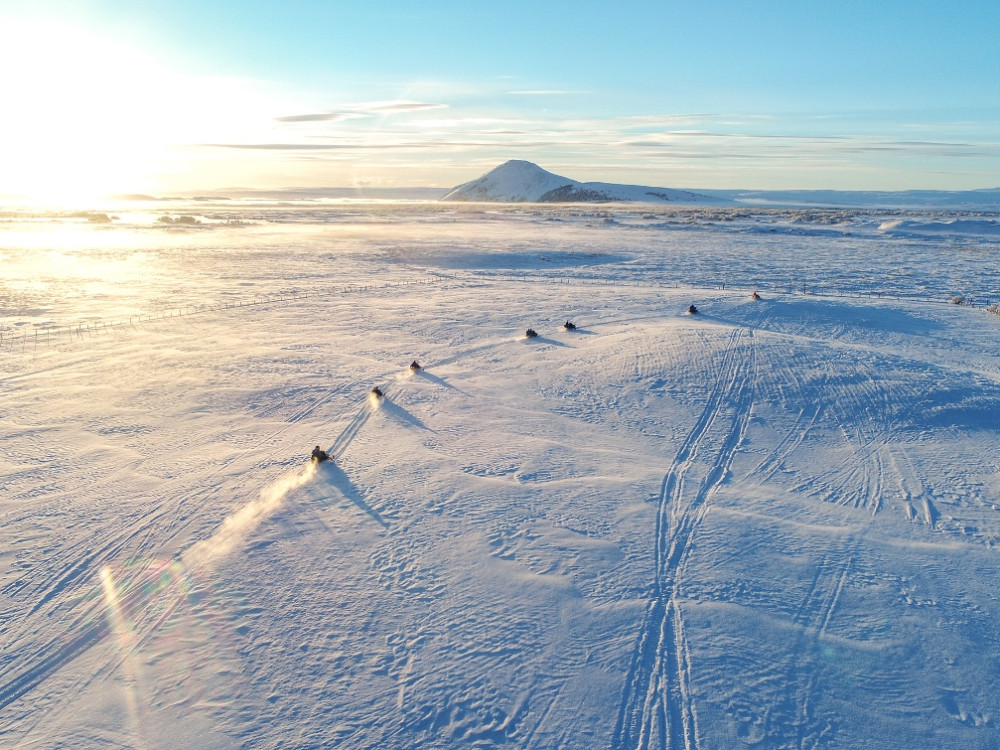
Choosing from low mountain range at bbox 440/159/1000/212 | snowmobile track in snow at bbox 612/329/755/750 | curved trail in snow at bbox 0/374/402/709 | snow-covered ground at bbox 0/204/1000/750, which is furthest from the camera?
low mountain range at bbox 440/159/1000/212

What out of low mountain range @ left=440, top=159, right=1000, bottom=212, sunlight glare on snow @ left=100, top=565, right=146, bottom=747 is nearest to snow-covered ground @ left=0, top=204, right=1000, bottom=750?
sunlight glare on snow @ left=100, top=565, right=146, bottom=747

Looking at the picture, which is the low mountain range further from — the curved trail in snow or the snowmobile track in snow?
the curved trail in snow

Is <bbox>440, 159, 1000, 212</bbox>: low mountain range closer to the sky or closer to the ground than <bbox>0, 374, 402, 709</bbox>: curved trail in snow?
closer to the sky

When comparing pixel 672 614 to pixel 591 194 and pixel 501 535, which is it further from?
pixel 591 194

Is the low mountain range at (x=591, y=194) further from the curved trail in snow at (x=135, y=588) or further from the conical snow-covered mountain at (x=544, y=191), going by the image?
the curved trail in snow at (x=135, y=588)

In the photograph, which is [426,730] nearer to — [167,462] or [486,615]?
[486,615]

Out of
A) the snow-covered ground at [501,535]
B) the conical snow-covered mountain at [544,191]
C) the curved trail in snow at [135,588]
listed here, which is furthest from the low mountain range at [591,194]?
the curved trail in snow at [135,588]
